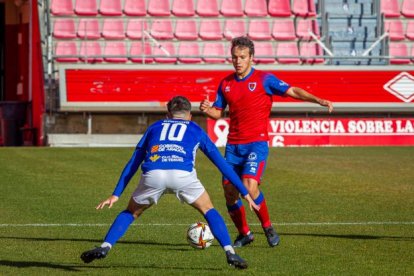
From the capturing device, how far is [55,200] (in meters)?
16.1

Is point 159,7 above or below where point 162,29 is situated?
above

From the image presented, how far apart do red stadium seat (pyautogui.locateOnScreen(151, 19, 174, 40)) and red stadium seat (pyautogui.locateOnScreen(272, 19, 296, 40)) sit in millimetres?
3229

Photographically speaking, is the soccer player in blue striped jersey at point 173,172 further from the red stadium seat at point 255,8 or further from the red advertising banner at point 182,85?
the red stadium seat at point 255,8

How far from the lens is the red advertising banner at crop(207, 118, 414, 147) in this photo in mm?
29594

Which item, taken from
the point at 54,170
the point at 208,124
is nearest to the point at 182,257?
the point at 54,170

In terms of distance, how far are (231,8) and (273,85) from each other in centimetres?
2089

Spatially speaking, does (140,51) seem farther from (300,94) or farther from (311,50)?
(300,94)

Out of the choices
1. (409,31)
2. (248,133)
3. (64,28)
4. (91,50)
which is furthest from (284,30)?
(248,133)

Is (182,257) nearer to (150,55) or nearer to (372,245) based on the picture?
(372,245)

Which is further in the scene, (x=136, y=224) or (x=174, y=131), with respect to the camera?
(x=136, y=224)

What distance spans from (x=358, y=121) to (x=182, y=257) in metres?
20.7

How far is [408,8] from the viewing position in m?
33.6

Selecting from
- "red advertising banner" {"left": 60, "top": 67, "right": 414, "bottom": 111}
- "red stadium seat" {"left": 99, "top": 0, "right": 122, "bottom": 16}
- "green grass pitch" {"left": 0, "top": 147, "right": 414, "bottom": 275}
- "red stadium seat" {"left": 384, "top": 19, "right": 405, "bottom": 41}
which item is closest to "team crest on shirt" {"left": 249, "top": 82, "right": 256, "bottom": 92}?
"green grass pitch" {"left": 0, "top": 147, "right": 414, "bottom": 275}

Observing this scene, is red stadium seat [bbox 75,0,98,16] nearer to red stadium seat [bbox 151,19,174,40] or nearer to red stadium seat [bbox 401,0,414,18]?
red stadium seat [bbox 151,19,174,40]
